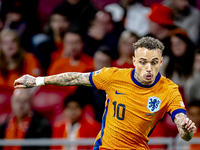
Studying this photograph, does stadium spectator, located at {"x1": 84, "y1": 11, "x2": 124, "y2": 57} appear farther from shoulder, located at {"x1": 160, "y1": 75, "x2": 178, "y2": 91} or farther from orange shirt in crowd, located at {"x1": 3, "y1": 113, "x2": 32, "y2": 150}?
shoulder, located at {"x1": 160, "y1": 75, "x2": 178, "y2": 91}

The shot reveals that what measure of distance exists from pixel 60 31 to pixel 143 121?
4112 millimetres

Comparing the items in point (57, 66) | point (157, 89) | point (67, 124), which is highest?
point (157, 89)

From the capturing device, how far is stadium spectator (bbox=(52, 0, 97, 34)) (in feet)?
24.0

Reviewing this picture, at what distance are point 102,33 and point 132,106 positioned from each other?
366cm

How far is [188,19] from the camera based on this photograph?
694 centimetres

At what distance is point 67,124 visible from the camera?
5949mm

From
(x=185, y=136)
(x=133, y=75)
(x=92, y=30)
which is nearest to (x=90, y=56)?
(x=92, y=30)

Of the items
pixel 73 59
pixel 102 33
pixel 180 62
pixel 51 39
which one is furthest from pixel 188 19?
pixel 51 39

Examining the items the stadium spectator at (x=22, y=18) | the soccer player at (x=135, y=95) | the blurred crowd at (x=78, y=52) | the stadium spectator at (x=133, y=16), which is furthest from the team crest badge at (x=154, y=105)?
the stadium spectator at (x=22, y=18)

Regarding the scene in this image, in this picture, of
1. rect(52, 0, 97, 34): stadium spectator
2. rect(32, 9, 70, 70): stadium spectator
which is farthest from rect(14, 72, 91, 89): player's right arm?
rect(52, 0, 97, 34): stadium spectator

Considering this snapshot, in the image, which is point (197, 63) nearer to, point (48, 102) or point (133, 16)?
point (133, 16)

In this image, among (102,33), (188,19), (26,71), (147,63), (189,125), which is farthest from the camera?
(102,33)

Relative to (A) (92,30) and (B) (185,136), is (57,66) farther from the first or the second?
(B) (185,136)

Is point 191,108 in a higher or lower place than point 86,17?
lower
